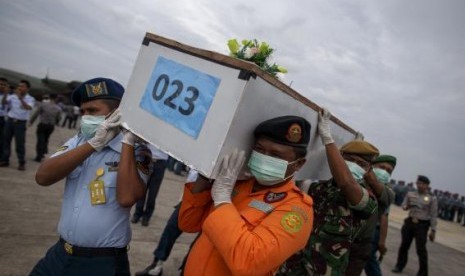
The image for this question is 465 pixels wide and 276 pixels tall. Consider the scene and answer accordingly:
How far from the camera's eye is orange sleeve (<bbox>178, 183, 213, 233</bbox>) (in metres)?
1.99

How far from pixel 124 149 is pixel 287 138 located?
89cm

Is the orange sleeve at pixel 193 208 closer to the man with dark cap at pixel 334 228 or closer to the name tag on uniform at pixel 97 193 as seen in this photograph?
the name tag on uniform at pixel 97 193

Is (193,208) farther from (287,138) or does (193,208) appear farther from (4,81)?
(4,81)

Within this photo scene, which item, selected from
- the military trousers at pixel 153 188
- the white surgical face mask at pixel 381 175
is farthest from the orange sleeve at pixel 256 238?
the military trousers at pixel 153 188

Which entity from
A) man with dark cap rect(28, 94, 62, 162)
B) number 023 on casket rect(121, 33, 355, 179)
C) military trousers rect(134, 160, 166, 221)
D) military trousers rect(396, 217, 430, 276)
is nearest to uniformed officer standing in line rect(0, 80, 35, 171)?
man with dark cap rect(28, 94, 62, 162)

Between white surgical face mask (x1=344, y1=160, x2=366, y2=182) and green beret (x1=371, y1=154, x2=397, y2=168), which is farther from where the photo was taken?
green beret (x1=371, y1=154, x2=397, y2=168)

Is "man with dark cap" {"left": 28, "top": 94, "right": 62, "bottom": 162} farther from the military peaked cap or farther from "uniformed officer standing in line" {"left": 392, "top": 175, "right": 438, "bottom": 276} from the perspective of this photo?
"uniformed officer standing in line" {"left": 392, "top": 175, "right": 438, "bottom": 276}

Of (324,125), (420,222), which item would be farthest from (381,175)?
(420,222)

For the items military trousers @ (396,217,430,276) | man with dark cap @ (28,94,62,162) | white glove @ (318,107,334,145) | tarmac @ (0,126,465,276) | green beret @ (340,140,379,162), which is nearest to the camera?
white glove @ (318,107,334,145)

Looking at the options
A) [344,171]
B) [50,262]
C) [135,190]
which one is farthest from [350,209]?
[50,262]

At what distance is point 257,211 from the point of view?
1706mm

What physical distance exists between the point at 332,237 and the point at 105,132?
5.69 feet

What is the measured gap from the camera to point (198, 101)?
1.62 m

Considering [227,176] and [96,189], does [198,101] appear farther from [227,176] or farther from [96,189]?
[96,189]
